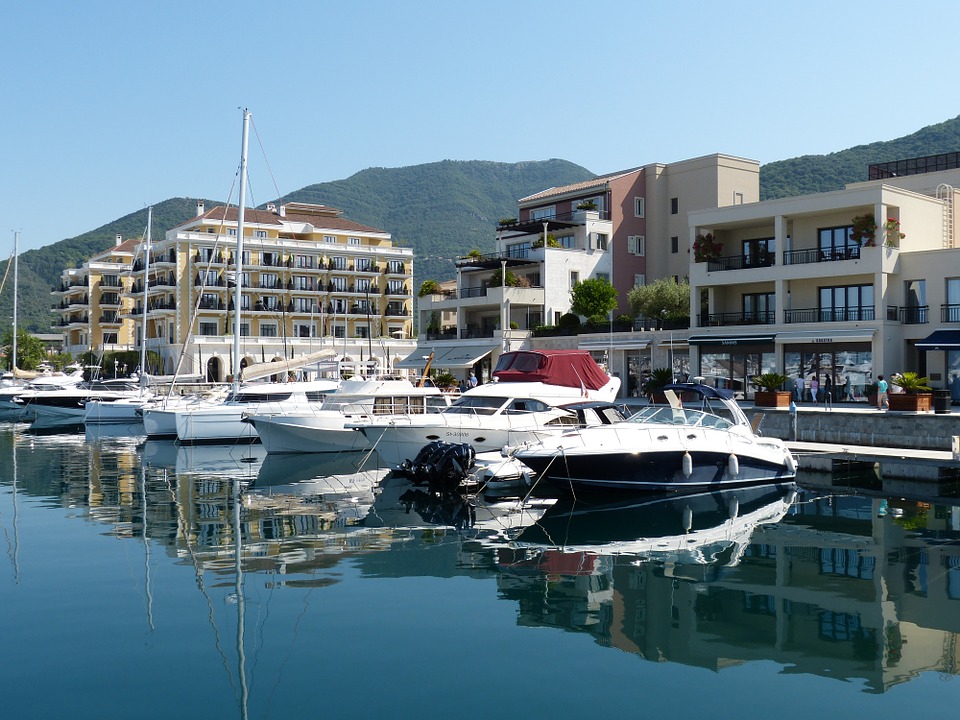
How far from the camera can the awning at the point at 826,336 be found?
4175cm

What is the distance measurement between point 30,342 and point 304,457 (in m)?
87.0

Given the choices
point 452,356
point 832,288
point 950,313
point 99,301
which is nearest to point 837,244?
point 832,288

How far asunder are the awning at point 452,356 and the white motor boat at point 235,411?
59.4ft

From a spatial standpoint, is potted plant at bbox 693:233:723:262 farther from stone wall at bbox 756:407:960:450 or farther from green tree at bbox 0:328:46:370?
green tree at bbox 0:328:46:370

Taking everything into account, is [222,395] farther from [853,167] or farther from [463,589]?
[853,167]

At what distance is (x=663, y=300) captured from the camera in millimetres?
57531

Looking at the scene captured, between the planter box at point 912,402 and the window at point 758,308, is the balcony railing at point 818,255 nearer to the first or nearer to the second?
the window at point 758,308

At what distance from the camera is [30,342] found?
108 metres

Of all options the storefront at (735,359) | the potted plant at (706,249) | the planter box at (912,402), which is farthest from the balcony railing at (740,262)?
the planter box at (912,402)

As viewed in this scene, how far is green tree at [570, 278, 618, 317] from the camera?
57969 mm

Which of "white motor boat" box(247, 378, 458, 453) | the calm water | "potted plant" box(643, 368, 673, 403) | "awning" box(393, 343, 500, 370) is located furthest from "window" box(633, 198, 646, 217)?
the calm water

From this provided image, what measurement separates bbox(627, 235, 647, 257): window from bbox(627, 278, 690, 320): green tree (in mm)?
8960

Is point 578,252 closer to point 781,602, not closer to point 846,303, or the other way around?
point 846,303

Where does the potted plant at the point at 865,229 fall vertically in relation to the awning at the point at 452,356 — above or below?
above
